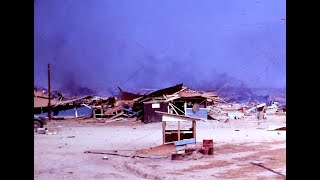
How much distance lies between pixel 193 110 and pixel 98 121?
9.99m

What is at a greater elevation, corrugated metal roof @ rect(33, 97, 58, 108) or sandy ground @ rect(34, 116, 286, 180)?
corrugated metal roof @ rect(33, 97, 58, 108)

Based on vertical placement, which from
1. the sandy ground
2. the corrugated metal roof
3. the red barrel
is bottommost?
the sandy ground

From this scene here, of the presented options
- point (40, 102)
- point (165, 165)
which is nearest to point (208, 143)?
point (165, 165)

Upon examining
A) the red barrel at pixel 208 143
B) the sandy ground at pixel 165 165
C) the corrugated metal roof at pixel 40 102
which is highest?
the corrugated metal roof at pixel 40 102

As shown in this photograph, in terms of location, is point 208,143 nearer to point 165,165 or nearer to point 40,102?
point 165,165

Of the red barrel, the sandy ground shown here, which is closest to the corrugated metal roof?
the sandy ground

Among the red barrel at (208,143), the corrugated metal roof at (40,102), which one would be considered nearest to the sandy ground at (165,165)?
the red barrel at (208,143)

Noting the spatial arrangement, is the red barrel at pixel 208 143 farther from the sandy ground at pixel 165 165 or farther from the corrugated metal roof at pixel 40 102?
the corrugated metal roof at pixel 40 102

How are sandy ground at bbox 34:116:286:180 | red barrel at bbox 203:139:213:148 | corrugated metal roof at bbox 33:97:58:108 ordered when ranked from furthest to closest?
corrugated metal roof at bbox 33:97:58:108 → red barrel at bbox 203:139:213:148 → sandy ground at bbox 34:116:286:180

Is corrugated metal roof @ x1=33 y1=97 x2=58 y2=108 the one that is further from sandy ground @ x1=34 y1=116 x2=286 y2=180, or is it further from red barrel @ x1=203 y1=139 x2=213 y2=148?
red barrel @ x1=203 y1=139 x2=213 y2=148

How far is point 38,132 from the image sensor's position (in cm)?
2622

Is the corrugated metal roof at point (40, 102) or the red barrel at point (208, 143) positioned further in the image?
the corrugated metal roof at point (40, 102)
